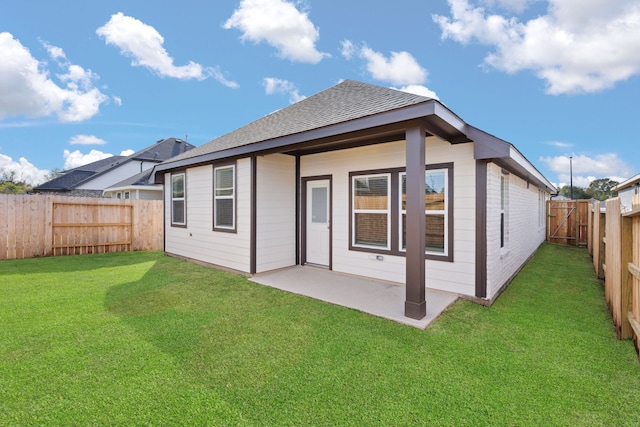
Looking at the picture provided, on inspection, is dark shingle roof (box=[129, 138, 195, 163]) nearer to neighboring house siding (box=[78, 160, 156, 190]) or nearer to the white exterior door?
neighboring house siding (box=[78, 160, 156, 190])

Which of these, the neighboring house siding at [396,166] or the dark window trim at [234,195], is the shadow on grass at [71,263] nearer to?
the dark window trim at [234,195]

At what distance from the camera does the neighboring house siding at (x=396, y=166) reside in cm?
453

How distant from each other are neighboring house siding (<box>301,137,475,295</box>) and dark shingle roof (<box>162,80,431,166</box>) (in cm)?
91

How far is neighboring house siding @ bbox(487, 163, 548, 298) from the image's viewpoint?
4504 mm

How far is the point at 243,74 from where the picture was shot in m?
10.6

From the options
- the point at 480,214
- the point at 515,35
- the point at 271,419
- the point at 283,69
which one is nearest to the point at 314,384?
the point at 271,419

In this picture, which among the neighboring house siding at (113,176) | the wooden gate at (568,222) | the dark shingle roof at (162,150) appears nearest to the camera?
the wooden gate at (568,222)

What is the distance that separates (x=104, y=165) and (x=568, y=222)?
3066cm

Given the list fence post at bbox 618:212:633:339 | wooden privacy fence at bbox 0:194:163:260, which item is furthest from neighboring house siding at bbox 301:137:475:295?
wooden privacy fence at bbox 0:194:163:260

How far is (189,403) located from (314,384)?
923 mm

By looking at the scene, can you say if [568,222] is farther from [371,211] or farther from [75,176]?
[75,176]

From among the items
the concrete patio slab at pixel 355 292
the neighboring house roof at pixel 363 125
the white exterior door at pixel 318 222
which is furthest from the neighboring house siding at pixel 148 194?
the concrete patio slab at pixel 355 292

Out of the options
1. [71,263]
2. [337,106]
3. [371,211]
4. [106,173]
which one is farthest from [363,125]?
[106,173]

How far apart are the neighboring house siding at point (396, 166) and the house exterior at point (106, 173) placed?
58.2 ft
